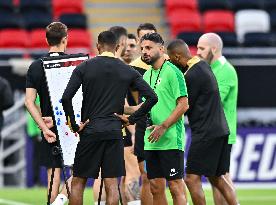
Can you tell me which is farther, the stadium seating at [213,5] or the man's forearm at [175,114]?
the stadium seating at [213,5]

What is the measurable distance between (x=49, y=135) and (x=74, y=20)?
12428 millimetres

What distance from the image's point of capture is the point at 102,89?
417 inches

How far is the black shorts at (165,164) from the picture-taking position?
11.5 metres

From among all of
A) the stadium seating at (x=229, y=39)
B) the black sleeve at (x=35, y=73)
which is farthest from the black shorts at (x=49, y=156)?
the stadium seating at (x=229, y=39)

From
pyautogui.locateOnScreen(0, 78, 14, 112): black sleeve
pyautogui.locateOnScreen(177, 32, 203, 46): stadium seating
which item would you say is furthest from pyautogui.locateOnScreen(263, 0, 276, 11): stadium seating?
pyautogui.locateOnScreen(0, 78, 14, 112): black sleeve

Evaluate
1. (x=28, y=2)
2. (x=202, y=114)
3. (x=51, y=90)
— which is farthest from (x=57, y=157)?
(x=28, y=2)

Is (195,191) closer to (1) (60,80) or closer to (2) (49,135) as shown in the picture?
(2) (49,135)

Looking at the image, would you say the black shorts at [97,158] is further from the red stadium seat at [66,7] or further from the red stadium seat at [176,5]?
the red stadium seat at [176,5]

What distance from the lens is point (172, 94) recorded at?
11.5m

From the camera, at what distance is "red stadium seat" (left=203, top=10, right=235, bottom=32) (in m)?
24.6

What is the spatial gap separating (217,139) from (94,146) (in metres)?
2.17

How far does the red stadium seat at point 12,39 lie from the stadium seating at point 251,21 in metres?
5.07

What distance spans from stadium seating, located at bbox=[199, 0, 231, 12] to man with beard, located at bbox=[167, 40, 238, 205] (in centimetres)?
1305

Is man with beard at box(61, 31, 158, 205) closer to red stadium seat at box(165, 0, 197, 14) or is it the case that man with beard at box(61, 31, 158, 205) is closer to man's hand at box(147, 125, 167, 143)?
man's hand at box(147, 125, 167, 143)
